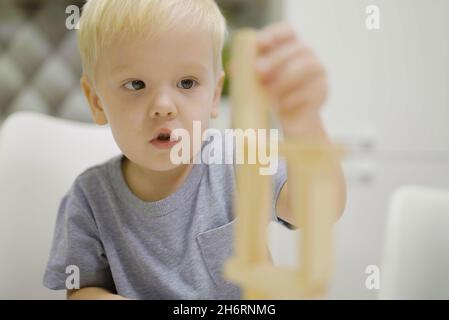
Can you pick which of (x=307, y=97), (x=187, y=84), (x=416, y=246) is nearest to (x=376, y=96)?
(x=416, y=246)

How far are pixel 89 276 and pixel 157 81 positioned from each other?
0.83ft

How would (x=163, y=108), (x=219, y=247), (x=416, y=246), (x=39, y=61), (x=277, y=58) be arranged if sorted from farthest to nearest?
(x=39, y=61) → (x=416, y=246) → (x=219, y=247) → (x=163, y=108) → (x=277, y=58)

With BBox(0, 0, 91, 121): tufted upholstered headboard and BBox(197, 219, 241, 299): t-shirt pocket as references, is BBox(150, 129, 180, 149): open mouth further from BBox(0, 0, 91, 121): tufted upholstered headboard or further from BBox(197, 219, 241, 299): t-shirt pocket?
BBox(0, 0, 91, 121): tufted upholstered headboard

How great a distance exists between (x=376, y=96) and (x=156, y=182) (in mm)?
891

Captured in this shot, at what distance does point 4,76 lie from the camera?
130cm

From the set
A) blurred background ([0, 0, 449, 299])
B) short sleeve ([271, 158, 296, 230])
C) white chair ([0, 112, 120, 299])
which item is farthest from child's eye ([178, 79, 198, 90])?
blurred background ([0, 0, 449, 299])

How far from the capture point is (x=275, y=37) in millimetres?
261

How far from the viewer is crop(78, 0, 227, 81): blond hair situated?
1.46 ft

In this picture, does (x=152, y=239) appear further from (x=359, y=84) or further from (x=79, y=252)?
(x=359, y=84)

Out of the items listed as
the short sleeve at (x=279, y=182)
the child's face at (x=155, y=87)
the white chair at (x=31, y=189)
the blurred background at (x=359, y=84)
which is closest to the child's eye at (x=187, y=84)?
the child's face at (x=155, y=87)

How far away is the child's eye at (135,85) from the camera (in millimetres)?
452

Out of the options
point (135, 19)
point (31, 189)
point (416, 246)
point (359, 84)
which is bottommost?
point (416, 246)

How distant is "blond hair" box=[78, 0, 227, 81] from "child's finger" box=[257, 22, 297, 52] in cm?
20
